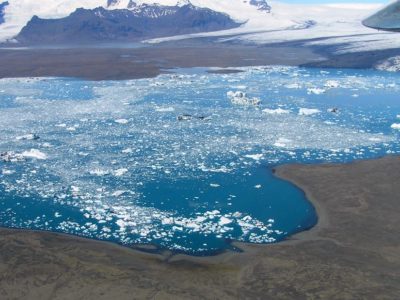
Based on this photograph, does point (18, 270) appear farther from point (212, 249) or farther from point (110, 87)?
point (110, 87)

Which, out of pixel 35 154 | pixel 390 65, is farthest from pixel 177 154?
pixel 390 65

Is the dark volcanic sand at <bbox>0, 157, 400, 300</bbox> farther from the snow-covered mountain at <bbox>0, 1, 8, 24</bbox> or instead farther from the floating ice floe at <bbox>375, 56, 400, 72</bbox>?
the snow-covered mountain at <bbox>0, 1, 8, 24</bbox>

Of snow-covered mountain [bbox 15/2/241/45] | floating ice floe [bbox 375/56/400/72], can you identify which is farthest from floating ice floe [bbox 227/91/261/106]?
snow-covered mountain [bbox 15/2/241/45]

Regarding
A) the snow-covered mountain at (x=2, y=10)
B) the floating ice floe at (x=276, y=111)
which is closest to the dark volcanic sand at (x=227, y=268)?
the floating ice floe at (x=276, y=111)

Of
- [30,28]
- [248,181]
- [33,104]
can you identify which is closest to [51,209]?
[248,181]

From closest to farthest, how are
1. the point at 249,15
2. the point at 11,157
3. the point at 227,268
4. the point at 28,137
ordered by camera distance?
the point at 227,268
the point at 11,157
the point at 28,137
the point at 249,15

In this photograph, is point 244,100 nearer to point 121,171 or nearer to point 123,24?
point 121,171
